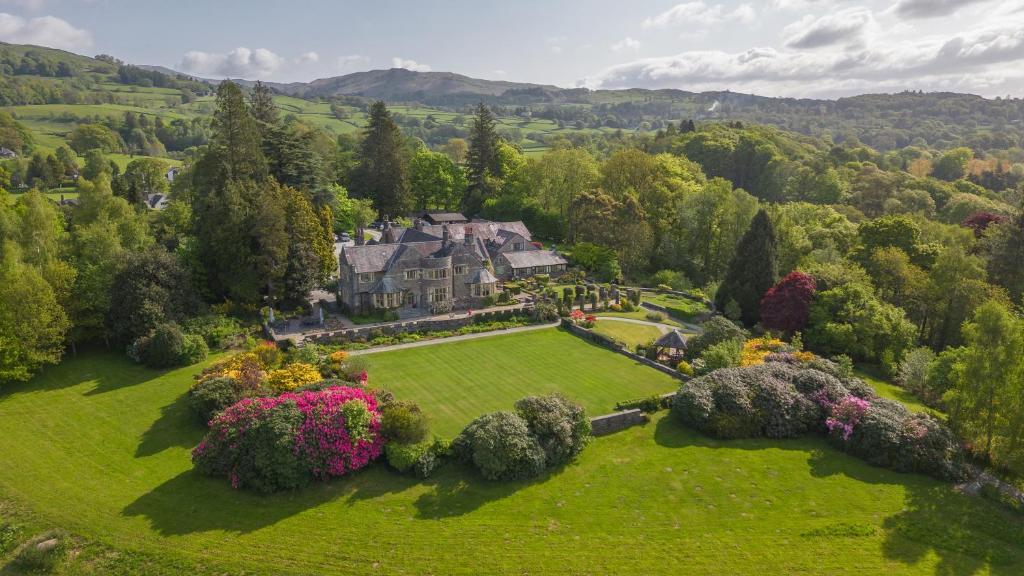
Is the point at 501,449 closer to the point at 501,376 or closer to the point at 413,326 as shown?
the point at 501,376

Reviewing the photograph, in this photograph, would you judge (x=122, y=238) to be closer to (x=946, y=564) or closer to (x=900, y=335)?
(x=946, y=564)

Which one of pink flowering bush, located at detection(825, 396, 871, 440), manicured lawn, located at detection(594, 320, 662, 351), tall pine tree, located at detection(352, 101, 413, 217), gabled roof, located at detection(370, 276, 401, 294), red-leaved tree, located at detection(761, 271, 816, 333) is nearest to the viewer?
pink flowering bush, located at detection(825, 396, 871, 440)

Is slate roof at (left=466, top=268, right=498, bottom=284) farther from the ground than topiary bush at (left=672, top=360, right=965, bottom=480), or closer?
farther from the ground

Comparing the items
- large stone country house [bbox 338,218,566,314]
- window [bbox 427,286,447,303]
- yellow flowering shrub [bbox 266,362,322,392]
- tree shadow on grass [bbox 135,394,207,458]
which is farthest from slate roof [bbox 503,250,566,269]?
tree shadow on grass [bbox 135,394,207,458]

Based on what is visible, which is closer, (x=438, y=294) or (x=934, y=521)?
(x=934, y=521)

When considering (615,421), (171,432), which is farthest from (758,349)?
(171,432)

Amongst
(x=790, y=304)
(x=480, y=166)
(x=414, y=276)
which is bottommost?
(x=790, y=304)

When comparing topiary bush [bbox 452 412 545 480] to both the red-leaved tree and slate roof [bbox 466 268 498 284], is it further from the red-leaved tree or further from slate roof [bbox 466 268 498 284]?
the red-leaved tree
